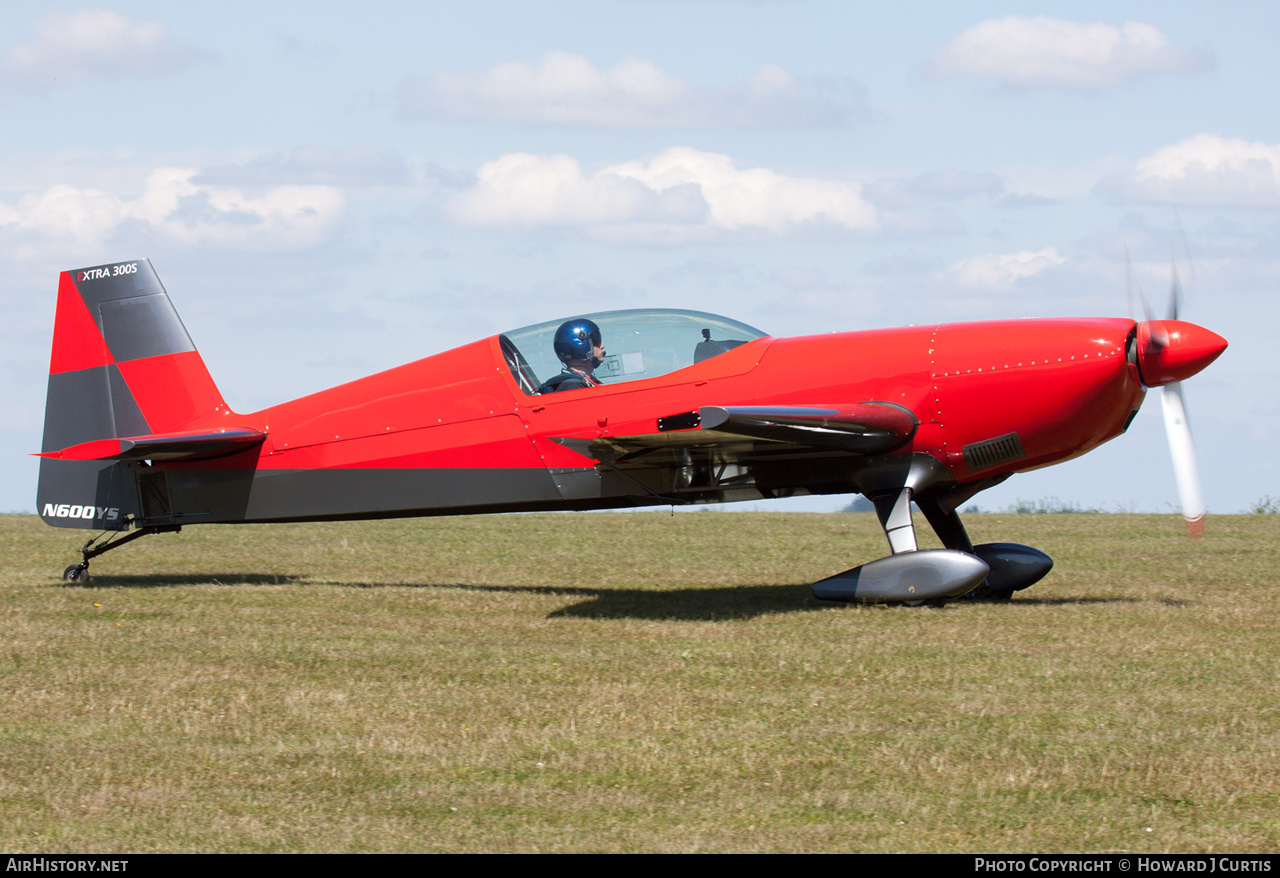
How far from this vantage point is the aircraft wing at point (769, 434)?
8.90 m

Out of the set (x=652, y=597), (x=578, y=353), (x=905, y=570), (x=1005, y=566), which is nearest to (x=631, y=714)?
(x=905, y=570)

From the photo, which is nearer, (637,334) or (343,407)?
(637,334)

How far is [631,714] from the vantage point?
254 inches

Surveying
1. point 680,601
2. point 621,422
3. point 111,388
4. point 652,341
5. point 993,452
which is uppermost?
point 652,341

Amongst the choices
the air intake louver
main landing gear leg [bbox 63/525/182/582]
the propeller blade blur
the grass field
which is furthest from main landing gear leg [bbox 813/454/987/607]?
main landing gear leg [bbox 63/525/182/582]

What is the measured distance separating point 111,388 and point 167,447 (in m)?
1.30

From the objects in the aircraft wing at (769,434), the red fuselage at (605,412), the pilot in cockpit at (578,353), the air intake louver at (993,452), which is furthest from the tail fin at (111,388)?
the air intake louver at (993,452)

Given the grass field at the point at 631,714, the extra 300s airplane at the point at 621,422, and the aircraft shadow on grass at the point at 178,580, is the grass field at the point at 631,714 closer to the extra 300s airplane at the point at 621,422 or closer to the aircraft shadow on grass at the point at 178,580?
the aircraft shadow on grass at the point at 178,580

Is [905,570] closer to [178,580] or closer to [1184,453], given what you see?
[1184,453]

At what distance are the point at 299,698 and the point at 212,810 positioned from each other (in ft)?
6.26
